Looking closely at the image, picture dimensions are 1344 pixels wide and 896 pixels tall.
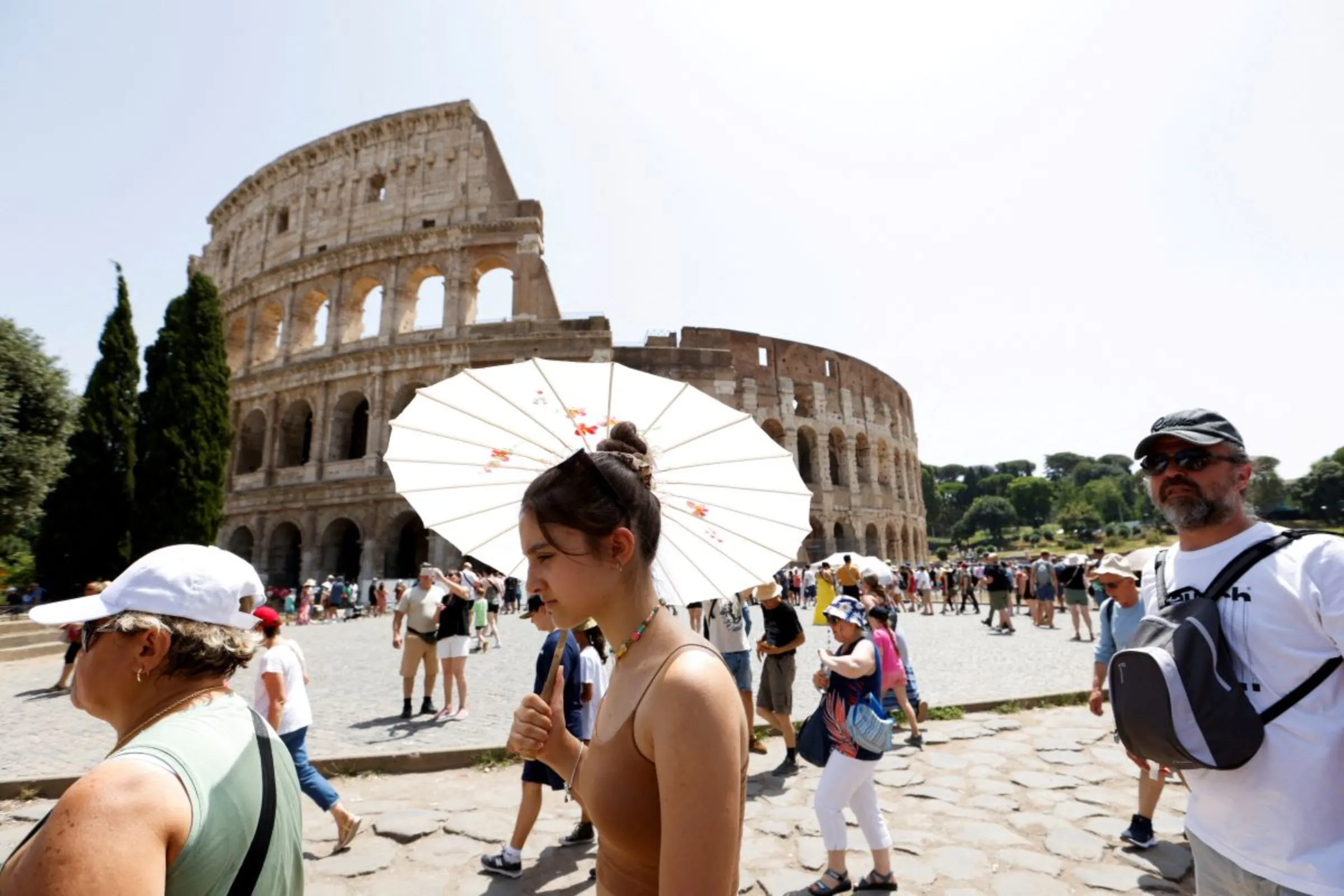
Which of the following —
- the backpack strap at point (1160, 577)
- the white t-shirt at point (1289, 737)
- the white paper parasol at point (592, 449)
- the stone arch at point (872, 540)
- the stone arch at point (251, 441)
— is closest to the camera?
the white t-shirt at point (1289, 737)

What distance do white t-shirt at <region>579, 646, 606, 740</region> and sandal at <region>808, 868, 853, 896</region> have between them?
4.95 ft

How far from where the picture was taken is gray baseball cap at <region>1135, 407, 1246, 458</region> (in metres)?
1.91

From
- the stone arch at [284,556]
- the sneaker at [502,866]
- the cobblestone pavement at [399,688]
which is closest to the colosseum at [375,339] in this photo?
the stone arch at [284,556]

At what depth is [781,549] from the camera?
197 centimetres

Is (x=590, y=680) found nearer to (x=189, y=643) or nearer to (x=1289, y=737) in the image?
(x=189, y=643)

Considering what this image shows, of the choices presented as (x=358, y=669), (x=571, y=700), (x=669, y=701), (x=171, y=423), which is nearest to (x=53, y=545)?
(x=171, y=423)

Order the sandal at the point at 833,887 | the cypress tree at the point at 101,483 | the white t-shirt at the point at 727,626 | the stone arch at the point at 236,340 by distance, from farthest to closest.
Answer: the stone arch at the point at 236,340
the cypress tree at the point at 101,483
the white t-shirt at the point at 727,626
the sandal at the point at 833,887

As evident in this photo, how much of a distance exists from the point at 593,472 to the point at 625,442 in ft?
0.58

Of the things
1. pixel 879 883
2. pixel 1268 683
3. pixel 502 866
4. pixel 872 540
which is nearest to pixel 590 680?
pixel 502 866

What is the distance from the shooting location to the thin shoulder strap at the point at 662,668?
1148 mm

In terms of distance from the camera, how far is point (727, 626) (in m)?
5.31

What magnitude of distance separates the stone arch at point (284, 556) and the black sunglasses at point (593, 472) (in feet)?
85.0

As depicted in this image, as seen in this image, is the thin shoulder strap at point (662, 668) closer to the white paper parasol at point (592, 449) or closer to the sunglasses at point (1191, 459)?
the white paper parasol at point (592, 449)

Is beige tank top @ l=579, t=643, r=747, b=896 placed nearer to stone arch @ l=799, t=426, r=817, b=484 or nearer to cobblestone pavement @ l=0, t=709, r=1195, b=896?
cobblestone pavement @ l=0, t=709, r=1195, b=896
